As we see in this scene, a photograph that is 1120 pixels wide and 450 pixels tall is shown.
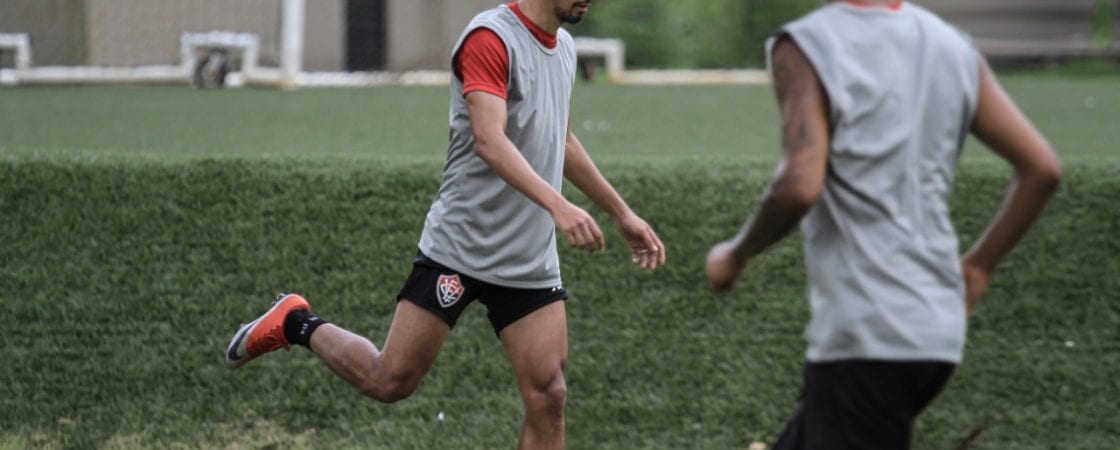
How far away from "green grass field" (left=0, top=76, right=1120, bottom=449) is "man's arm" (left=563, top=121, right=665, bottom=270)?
1.65 metres

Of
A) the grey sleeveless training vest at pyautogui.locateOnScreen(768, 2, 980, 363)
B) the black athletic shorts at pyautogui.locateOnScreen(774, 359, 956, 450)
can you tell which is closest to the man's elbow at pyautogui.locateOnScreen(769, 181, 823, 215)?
the grey sleeveless training vest at pyautogui.locateOnScreen(768, 2, 980, 363)

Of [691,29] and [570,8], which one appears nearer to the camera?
[570,8]

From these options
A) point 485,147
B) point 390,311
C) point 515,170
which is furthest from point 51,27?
point 515,170

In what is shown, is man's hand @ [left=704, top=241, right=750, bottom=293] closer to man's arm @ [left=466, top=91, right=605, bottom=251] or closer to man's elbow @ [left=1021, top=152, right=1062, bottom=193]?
man's elbow @ [left=1021, top=152, right=1062, bottom=193]

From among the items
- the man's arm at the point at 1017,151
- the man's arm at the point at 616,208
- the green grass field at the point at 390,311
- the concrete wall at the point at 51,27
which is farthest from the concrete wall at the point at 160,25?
the man's arm at the point at 1017,151

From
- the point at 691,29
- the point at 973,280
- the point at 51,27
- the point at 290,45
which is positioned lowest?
the point at 691,29

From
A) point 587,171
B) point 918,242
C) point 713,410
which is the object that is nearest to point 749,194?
point 713,410

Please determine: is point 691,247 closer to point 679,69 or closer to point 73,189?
point 73,189

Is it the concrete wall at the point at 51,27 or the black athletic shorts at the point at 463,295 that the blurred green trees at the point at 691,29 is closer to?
the concrete wall at the point at 51,27

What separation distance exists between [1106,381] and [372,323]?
10.0 feet

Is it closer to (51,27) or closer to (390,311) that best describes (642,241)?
(390,311)

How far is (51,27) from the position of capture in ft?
47.8

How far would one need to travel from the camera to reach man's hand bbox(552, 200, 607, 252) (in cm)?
343

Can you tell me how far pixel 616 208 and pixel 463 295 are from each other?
21.0 inches
